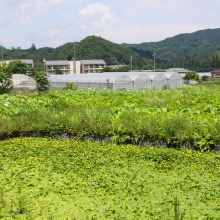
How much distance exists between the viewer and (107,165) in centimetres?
601

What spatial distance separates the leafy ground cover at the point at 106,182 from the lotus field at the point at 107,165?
0.01m

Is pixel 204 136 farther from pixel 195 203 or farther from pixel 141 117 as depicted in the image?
pixel 195 203

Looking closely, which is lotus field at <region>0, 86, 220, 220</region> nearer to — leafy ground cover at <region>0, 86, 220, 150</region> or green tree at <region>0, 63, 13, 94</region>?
leafy ground cover at <region>0, 86, 220, 150</region>

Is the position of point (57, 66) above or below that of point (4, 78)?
above

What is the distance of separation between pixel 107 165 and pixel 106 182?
2.90 feet

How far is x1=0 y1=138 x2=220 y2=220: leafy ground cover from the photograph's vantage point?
4094mm

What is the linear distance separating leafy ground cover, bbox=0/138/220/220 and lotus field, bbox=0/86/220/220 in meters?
0.01

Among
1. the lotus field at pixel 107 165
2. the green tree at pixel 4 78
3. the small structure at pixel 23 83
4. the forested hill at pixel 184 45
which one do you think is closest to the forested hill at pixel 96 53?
the forested hill at pixel 184 45

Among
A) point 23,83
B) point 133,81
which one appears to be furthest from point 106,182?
point 133,81

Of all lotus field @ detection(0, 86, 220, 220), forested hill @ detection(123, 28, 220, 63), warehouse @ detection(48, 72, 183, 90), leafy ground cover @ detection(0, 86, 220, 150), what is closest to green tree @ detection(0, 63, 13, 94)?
lotus field @ detection(0, 86, 220, 220)

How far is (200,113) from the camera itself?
9.52 meters

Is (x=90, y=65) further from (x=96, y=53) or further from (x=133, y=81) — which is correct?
(x=133, y=81)

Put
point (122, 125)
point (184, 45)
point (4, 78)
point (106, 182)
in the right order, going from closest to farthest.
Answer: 1. point (106, 182)
2. point (122, 125)
3. point (4, 78)
4. point (184, 45)

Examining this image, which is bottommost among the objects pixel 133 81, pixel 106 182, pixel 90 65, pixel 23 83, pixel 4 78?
pixel 106 182
